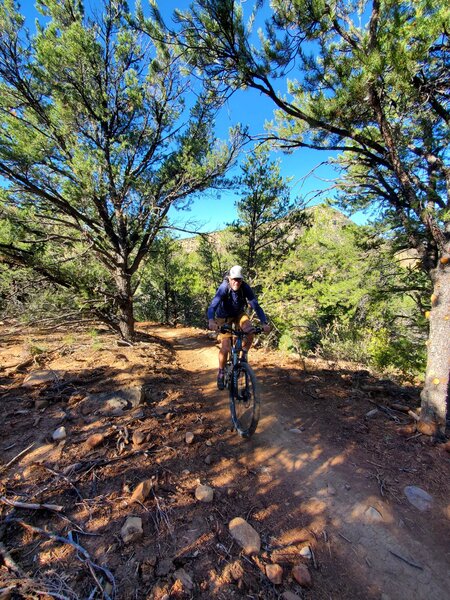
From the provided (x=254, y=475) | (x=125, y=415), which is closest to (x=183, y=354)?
(x=125, y=415)

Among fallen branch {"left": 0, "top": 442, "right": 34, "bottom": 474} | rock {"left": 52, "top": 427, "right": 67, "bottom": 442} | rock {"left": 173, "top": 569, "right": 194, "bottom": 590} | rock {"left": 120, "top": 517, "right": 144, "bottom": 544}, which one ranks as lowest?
rock {"left": 173, "top": 569, "right": 194, "bottom": 590}

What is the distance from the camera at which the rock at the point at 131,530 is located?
195 cm

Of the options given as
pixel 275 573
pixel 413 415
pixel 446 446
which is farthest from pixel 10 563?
pixel 413 415

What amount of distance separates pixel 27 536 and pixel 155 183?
725 centimetres

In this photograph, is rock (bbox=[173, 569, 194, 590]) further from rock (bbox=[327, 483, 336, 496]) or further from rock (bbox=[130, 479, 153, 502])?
rock (bbox=[327, 483, 336, 496])

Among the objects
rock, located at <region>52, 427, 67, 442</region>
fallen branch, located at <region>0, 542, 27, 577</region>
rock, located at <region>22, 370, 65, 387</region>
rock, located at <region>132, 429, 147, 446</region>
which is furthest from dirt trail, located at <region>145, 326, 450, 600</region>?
rock, located at <region>22, 370, 65, 387</region>

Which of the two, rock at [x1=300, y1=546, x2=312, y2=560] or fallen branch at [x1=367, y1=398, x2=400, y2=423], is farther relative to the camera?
fallen branch at [x1=367, y1=398, x2=400, y2=423]

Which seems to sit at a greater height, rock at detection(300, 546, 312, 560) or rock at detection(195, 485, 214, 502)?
rock at detection(195, 485, 214, 502)

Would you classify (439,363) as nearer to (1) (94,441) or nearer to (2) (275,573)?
(2) (275,573)

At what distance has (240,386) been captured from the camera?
395 centimetres

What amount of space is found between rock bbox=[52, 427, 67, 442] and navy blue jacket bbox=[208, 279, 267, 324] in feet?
7.84

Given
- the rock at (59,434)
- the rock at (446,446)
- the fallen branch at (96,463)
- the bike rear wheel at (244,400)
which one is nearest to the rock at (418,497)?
the rock at (446,446)

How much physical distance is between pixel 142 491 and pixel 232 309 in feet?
8.91

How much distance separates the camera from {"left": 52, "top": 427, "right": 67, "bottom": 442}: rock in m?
2.95
